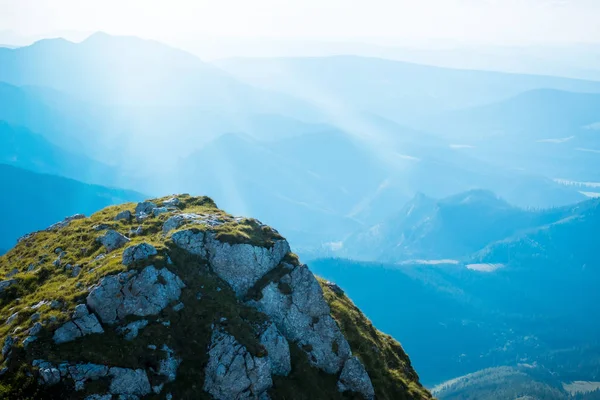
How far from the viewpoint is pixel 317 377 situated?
40.2m

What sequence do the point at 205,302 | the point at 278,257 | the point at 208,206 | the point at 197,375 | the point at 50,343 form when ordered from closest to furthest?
the point at 50,343
the point at 197,375
the point at 205,302
the point at 278,257
the point at 208,206

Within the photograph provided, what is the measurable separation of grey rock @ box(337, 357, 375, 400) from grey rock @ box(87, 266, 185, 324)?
18057 millimetres

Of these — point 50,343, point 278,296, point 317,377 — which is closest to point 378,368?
point 317,377

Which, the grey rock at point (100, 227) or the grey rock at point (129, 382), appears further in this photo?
the grey rock at point (100, 227)

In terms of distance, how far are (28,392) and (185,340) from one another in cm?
1150

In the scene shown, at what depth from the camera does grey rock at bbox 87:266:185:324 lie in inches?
1412

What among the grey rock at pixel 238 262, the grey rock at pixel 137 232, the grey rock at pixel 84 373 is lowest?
the grey rock at pixel 84 373

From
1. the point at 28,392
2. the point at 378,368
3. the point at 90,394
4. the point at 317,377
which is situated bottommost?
Result: the point at 378,368

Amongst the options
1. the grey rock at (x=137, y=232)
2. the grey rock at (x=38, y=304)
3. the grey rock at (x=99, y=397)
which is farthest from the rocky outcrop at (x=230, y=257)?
the grey rock at (x=99, y=397)

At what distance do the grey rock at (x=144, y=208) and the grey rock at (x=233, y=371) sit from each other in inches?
901

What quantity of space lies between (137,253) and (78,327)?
8213mm

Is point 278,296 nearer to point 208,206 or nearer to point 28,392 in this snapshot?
→ point 208,206

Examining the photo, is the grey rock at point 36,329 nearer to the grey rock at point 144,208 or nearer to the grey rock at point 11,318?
the grey rock at point 11,318

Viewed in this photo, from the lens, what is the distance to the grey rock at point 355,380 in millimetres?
41219
